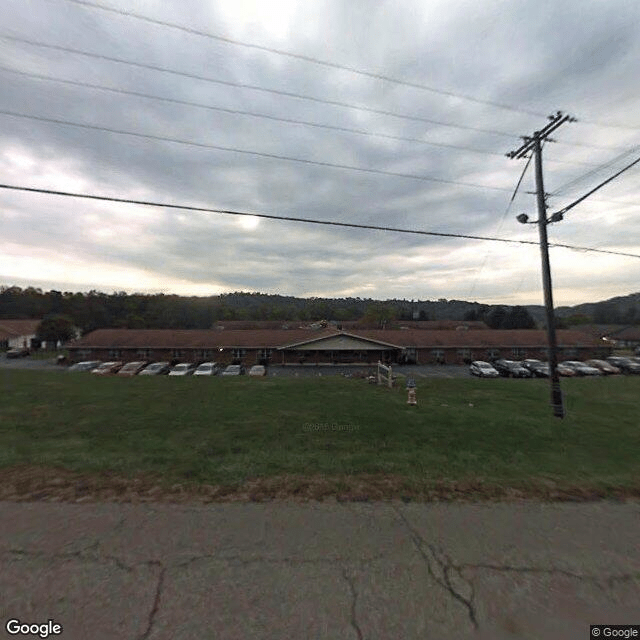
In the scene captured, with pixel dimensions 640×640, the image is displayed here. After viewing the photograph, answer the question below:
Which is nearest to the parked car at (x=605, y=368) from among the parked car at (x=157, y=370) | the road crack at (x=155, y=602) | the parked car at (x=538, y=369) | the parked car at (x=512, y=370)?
the parked car at (x=538, y=369)

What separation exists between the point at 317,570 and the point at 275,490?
1.92 metres

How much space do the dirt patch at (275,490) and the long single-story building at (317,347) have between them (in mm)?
32693

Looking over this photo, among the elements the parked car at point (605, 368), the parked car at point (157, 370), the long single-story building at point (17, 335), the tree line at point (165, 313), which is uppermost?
the tree line at point (165, 313)

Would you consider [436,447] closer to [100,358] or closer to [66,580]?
[66,580]

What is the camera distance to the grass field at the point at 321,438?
6047 mm

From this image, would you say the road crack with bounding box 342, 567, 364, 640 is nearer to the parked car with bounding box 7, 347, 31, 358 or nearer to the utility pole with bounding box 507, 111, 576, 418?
the utility pole with bounding box 507, 111, 576, 418

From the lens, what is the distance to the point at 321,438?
8.06 meters

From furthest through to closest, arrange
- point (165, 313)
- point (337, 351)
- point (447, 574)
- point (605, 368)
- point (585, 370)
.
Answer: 1. point (165, 313)
2. point (337, 351)
3. point (605, 368)
4. point (585, 370)
5. point (447, 574)

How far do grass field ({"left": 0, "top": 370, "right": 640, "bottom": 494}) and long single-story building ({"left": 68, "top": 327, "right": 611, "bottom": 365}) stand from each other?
24115 mm

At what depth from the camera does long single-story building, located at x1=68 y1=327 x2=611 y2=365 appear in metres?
38.0

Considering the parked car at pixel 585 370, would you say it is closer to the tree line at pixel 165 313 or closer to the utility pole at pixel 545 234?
the utility pole at pixel 545 234

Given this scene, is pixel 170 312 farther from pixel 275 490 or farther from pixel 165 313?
pixel 275 490

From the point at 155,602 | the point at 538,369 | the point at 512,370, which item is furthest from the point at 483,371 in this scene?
the point at 155,602

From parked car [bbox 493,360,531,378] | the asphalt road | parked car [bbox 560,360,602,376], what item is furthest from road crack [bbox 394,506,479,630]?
parked car [bbox 560,360,602,376]
